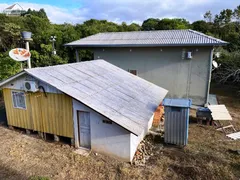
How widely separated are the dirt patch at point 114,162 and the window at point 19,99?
133 cm

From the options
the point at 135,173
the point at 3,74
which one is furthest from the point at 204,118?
the point at 3,74

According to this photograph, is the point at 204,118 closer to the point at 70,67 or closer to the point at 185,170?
the point at 185,170

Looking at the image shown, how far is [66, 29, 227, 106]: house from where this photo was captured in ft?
37.0

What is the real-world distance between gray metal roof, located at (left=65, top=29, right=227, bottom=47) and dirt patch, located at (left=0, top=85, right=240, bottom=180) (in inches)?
234

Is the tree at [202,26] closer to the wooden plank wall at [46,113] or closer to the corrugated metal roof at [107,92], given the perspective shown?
the corrugated metal roof at [107,92]

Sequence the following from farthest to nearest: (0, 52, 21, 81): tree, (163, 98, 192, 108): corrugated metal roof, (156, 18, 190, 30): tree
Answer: (156, 18, 190, 30): tree < (0, 52, 21, 81): tree < (163, 98, 192, 108): corrugated metal roof

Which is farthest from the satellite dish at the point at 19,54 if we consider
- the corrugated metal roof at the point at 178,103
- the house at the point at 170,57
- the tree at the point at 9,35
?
the tree at the point at 9,35

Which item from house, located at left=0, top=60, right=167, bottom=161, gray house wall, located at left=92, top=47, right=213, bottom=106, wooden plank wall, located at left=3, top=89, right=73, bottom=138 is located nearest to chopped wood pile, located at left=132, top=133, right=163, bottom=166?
house, located at left=0, top=60, right=167, bottom=161

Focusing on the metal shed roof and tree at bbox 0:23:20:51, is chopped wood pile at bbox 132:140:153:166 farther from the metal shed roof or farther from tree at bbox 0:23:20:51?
tree at bbox 0:23:20:51

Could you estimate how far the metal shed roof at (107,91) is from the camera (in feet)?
20.5

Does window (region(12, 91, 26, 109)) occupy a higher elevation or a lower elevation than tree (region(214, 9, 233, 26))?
lower

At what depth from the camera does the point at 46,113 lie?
24.0 feet

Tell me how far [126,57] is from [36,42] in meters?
15.2

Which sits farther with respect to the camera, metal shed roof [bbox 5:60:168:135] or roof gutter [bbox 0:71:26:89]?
roof gutter [bbox 0:71:26:89]
